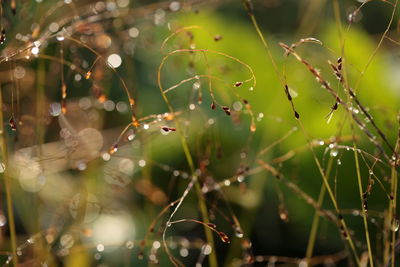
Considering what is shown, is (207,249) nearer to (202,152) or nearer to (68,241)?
(68,241)

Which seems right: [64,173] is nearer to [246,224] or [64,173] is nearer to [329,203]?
[246,224]

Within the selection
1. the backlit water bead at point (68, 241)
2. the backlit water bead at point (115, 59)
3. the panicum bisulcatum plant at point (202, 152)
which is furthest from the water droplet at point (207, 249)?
the backlit water bead at point (115, 59)

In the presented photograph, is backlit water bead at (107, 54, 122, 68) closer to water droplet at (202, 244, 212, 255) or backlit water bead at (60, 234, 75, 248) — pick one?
backlit water bead at (60, 234, 75, 248)

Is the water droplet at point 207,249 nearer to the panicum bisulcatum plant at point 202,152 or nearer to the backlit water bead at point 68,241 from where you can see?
the panicum bisulcatum plant at point 202,152

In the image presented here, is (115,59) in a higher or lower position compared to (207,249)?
higher

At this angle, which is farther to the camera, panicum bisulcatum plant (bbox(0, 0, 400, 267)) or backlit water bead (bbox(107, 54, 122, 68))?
backlit water bead (bbox(107, 54, 122, 68))

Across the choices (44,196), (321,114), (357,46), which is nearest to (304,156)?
(321,114)

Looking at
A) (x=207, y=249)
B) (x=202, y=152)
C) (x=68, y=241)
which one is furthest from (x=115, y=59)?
(x=207, y=249)

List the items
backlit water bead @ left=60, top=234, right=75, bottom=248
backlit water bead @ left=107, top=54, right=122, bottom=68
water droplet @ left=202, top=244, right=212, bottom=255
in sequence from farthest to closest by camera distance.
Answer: backlit water bead @ left=107, top=54, right=122, bottom=68 < backlit water bead @ left=60, top=234, right=75, bottom=248 < water droplet @ left=202, top=244, right=212, bottom=255

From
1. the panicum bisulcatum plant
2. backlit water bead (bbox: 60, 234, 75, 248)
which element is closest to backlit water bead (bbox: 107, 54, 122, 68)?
the panicum bisulcatum plant

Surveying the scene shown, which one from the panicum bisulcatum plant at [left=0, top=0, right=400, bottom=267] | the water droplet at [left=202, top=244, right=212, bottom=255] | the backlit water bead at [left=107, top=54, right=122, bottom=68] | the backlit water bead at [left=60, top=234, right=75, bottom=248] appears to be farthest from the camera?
the backlit water bead at [left=107, top=54, right=122, bottom=68]

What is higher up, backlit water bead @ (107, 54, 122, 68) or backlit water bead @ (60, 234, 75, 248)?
backlit water bead @ (107, 54, 122, 68)
